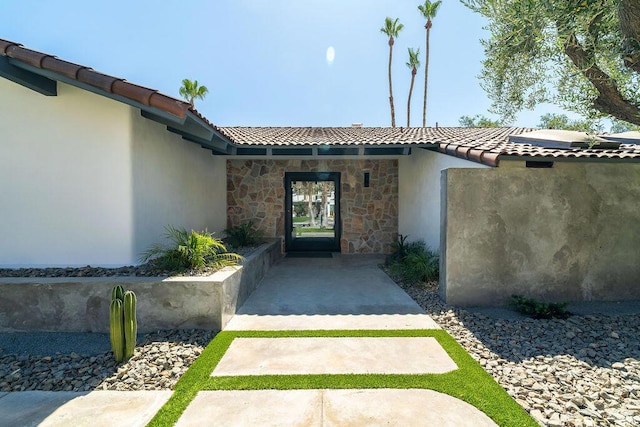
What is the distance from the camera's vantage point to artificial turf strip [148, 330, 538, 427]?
3321mm

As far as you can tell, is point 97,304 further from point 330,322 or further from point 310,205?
point 310,205

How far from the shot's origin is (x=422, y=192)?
10.0 meters

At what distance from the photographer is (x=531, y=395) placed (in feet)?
11.9

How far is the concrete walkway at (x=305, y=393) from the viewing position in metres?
3.27

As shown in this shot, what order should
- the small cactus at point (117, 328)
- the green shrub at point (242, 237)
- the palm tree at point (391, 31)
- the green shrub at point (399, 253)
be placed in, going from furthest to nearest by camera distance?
the palm tree at point (391, 31)
the green shrub at point (399, 253)
the green shrub at point (242, 237)
the small cactus at point (117, 328)

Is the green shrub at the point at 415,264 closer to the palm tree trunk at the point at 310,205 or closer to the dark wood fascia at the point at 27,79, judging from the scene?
the dark wood fascia at the point at 27,79


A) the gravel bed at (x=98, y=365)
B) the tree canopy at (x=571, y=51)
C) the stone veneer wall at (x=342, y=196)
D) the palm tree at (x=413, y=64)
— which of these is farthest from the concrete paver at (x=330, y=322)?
the palm tree at (x=413, y=64)

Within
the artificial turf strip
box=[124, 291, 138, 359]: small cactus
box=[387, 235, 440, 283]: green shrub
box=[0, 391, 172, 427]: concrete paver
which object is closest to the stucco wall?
box=[387, 235, 440, 283]: green shrub

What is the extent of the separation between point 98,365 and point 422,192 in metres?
8.92

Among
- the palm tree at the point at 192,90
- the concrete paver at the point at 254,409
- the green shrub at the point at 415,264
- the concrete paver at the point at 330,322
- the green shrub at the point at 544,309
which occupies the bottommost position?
the concrete paver at the point at 254,409

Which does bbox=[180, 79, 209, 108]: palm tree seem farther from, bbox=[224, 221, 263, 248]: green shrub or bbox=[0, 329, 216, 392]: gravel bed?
bbox=[0, 329, 216, 392]: gravel bed

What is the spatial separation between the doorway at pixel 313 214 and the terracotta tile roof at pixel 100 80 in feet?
24.3

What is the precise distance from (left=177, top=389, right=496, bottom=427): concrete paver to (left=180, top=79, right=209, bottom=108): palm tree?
27.5m

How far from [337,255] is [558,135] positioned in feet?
25.5
